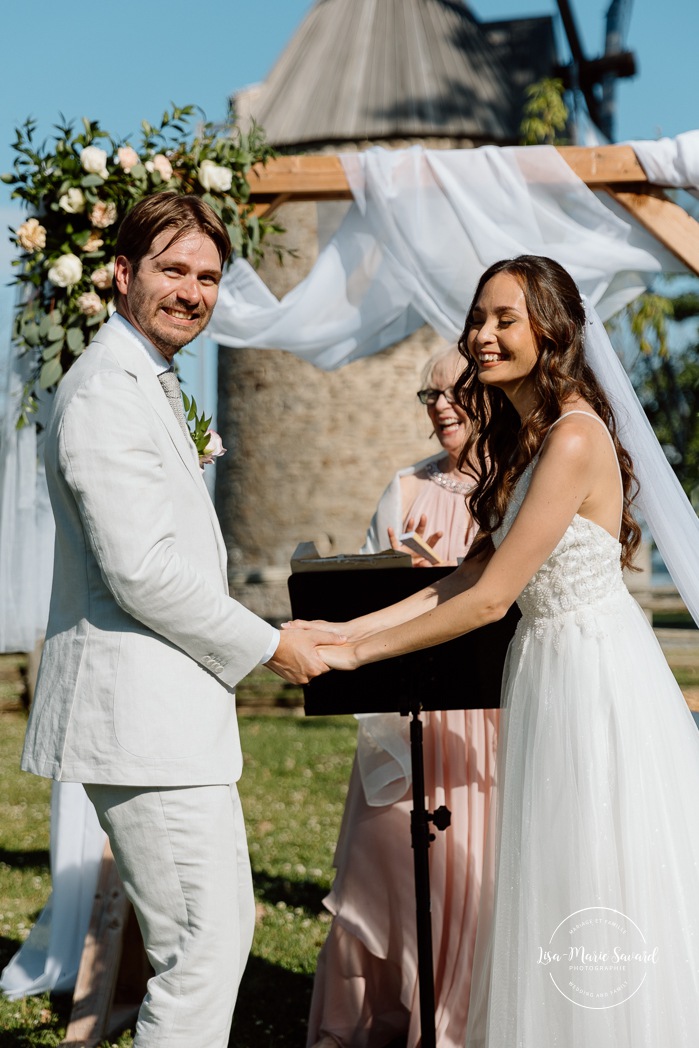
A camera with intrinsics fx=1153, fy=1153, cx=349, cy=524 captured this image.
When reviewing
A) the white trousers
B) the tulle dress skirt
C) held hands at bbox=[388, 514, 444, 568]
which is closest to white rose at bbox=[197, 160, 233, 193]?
held hands at bbox=[388, 514, 444, 568]

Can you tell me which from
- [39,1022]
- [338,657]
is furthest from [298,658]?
[39,1022]

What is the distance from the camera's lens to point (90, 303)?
16.0ft

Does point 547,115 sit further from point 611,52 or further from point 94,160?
point 94,160

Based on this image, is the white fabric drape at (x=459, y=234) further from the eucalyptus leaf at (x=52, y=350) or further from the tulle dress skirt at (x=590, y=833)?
the tulle dress skirt at (x=590, y=833)

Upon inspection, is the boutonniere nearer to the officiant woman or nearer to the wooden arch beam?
the officiant woman

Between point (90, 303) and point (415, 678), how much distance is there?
2.32 meters

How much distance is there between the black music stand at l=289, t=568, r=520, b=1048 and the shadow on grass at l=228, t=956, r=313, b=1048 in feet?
3.66

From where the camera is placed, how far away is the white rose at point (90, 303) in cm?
489

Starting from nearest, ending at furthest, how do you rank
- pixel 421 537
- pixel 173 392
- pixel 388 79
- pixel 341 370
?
pixel 173 392, pixel 421 537, pixel 341 370, pixel 388 79

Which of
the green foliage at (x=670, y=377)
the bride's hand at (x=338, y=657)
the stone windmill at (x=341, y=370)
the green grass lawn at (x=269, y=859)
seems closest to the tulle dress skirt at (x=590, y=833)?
the bride's hand at (x=338, y=657)

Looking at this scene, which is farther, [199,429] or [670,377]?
[670,377]

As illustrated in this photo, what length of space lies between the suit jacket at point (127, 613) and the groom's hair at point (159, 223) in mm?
285

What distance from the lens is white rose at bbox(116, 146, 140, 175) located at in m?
4.98

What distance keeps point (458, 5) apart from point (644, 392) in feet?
60.5
